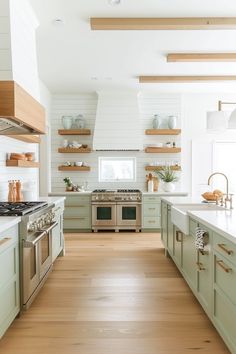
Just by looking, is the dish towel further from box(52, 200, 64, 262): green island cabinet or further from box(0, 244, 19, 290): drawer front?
box(52, 200, 64, 262): green island cabinet

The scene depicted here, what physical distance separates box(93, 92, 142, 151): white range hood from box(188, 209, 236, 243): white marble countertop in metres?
4.36

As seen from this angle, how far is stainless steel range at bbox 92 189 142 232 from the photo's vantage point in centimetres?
734

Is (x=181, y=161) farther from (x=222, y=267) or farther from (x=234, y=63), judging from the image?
(x=222, y=267)

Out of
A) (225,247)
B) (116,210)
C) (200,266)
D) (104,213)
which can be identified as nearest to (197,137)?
(116,210)

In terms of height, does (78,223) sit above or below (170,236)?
below

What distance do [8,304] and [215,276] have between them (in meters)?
1.54

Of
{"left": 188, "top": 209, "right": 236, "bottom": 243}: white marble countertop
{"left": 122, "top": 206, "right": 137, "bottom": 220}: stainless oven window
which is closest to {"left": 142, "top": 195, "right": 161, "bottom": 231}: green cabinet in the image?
{"left": 122, "top": 206, "right": 137, "bottom": 220}: stainless oven window

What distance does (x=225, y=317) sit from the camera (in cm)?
240

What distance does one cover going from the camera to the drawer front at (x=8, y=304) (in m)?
2.61

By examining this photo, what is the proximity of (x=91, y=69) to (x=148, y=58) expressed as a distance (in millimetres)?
1075

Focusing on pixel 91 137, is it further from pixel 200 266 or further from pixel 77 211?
pixel 200 266

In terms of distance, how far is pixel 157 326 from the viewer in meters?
2.95

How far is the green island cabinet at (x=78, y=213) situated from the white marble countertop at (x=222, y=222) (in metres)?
4.11

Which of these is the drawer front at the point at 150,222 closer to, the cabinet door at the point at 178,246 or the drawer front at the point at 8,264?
the cabinet door at the point at 178,246
